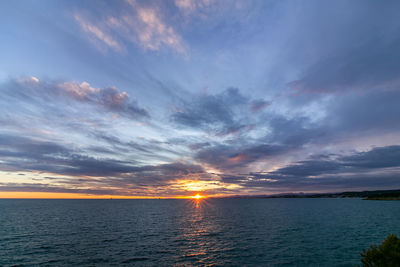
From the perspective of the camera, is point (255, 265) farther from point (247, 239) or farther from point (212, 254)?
point (247, 239)

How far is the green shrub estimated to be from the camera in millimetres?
20578

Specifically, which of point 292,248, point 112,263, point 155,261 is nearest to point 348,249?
point 292,248

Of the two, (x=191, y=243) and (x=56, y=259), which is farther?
(x=191, y=243)

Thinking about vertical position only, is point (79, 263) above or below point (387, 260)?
below

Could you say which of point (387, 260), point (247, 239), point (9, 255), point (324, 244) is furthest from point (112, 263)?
point (324, 244)

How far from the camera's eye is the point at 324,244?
48312mm

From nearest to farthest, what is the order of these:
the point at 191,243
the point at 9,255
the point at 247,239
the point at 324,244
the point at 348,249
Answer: the point at 9,255, the point at 348,249, the point at 324,244, the point at 191,243, the point at 247,239

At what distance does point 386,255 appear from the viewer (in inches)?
837

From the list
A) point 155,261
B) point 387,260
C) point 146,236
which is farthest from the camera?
point 146,236

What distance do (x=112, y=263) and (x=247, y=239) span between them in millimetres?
34267

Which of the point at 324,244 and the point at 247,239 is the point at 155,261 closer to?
the point at 247,239

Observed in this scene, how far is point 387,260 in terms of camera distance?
2112 centimetres

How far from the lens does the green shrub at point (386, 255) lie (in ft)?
67.5

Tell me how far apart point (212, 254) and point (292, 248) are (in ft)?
59.8
